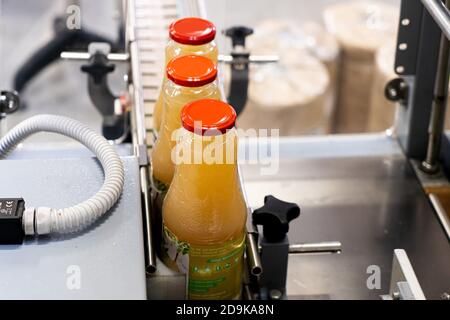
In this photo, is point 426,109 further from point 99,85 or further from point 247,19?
point 247,19

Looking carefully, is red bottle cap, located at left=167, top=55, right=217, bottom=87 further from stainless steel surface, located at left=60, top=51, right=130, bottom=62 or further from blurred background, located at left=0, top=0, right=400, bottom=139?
blurred background, located at left=0, top=0, right=400, bottom=139

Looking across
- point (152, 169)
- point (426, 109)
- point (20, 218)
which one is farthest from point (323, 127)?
point (20, 218)

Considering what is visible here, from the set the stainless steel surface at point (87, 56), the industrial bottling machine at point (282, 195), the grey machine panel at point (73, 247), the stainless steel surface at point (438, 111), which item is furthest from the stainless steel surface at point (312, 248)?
the stainless steel surface at point (87, 56)

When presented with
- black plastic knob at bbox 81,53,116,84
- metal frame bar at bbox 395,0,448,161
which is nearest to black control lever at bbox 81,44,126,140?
black plastic knob at bbox 81,53,116,84

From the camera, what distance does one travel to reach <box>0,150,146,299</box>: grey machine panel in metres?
0.72

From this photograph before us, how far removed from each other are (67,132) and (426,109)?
0.69 m

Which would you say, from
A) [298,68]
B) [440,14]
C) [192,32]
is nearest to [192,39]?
[192,32]

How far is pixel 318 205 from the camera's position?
1.28 meters

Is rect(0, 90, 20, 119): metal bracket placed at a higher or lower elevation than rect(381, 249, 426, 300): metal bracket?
higher

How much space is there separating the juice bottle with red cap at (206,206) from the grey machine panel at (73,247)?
56mm

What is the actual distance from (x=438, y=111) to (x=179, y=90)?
593mm

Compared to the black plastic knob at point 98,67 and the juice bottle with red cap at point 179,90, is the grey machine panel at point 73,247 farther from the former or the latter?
the black plastic knob at point 98,67

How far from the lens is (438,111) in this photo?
1.30m

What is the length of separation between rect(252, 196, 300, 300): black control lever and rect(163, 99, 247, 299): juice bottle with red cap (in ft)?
0.17
